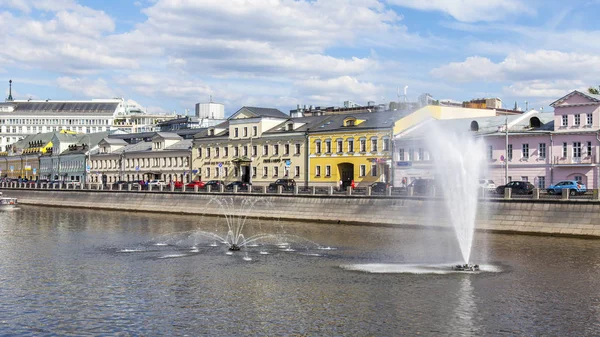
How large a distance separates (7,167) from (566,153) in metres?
125

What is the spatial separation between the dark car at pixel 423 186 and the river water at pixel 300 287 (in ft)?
32.3

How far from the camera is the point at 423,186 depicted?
201 feet

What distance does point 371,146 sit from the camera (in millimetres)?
80438

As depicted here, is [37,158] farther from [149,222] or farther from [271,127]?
[149,222]

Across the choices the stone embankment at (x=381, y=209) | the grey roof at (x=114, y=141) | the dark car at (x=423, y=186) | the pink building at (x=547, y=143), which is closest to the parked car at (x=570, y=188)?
the pink building at (x=547, y=143)

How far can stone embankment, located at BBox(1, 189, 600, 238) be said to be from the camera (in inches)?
1906

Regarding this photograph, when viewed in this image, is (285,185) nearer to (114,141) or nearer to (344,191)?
(344,191)

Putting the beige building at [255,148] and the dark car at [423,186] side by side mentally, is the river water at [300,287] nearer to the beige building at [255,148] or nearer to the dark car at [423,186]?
the dark car at [423,186]

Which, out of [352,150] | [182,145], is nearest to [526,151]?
[352,150]

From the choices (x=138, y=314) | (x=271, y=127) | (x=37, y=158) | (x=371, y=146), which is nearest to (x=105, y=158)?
(x=37, y=158)

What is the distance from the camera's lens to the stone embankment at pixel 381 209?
48.4m

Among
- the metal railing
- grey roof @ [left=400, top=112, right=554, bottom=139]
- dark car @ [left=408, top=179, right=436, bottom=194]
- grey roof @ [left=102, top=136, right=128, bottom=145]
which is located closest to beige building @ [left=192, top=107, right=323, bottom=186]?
the metal railing

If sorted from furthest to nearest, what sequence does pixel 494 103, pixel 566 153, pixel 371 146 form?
1. pixel 494 103
2. pixel 371 146
3. pixel 566 153

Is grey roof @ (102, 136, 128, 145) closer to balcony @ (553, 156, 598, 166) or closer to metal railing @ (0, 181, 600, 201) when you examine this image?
metal railing @ (0, 181, 600, 201)
